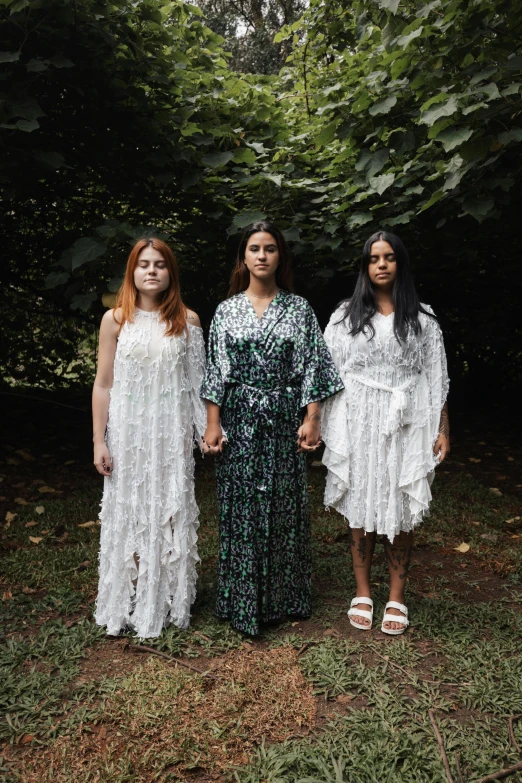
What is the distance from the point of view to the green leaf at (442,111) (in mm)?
2871

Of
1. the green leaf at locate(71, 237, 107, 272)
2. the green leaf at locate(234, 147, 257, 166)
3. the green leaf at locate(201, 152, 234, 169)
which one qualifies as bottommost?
the green leaf at locate(71, 237, 107, 272)

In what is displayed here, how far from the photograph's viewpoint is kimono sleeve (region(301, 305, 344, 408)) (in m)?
2.73

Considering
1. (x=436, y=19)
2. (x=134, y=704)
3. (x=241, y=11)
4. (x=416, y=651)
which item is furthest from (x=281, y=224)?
(x=241, y=11)

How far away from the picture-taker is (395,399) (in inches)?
107

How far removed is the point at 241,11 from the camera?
42.6 ft

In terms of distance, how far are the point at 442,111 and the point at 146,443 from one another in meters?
2.05

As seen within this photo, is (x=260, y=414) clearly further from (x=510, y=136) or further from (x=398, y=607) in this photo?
(x=510, y=136)

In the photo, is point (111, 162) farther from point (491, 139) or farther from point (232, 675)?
point (232, 675)

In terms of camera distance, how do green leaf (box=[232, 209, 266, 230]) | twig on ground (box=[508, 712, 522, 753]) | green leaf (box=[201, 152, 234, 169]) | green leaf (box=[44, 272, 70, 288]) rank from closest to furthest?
twig on ground (box=[508, 712, 522, 753]), green leaf (box=[44, 272, 70, 288]), green leaf (box=[232, 209, 266, 230]), green leaf (box=[201, 152, 234, 169])

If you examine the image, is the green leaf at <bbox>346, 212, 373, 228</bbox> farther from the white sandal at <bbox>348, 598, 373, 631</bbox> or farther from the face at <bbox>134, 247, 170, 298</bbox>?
the white sandal at <bbox>348, 598, 373, 631</bbox>


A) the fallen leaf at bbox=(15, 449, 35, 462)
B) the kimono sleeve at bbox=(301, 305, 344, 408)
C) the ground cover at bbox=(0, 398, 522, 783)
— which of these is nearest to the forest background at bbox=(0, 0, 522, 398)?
the kimono sleeve at bbox=(301, 305, 344, 408)

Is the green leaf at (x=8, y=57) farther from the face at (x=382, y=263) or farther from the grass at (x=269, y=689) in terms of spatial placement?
the grass at (x=269, y=689)

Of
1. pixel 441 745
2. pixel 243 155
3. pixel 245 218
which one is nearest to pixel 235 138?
pixel 243 155

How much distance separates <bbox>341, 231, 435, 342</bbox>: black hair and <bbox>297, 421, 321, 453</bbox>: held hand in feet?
1.48
